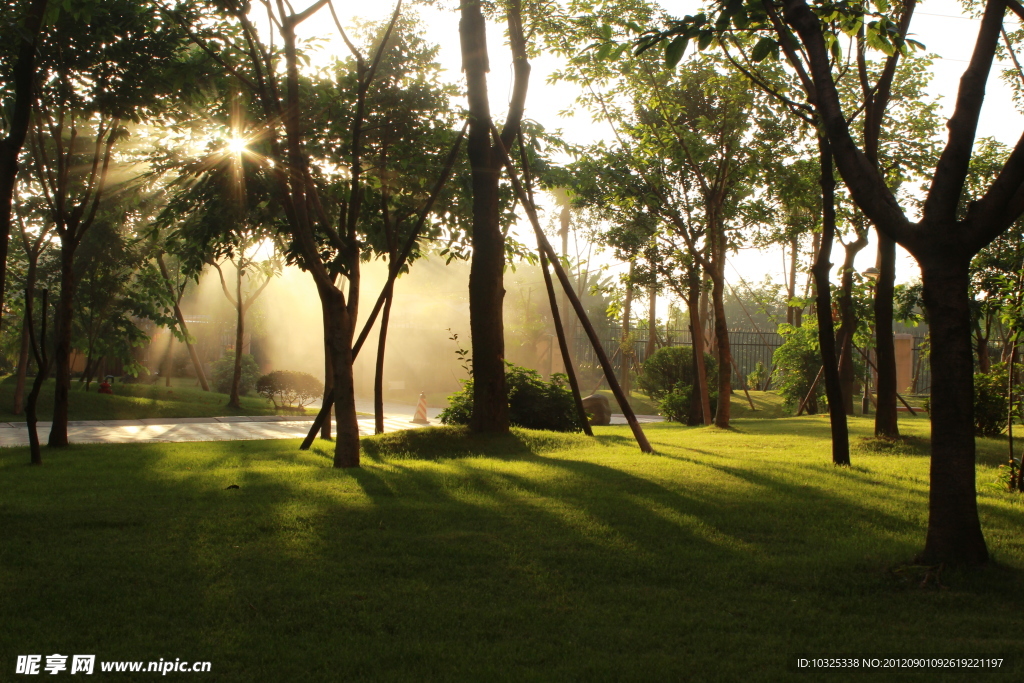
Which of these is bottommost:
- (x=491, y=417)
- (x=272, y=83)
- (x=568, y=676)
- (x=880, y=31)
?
(x=568, y=676)

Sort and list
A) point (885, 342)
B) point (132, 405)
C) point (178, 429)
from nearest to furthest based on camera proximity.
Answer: point (885, 342) → point (178, 429) → point (132, 405)

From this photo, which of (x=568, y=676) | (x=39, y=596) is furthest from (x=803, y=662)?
(x=39, y=596)

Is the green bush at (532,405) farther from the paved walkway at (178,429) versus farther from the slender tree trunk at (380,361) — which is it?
the paved walkway at (178,429)

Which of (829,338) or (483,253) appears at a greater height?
(483,253)

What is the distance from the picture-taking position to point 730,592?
4.05 m

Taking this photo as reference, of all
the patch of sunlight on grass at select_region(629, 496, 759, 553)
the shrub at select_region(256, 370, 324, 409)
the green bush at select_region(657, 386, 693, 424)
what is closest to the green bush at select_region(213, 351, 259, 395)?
the shrub at select_region(256, 370, 324, 409)

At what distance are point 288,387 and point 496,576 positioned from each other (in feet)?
64.6

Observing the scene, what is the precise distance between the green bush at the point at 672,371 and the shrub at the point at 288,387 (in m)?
9.28

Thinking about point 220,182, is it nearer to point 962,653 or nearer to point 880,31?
point 880,31

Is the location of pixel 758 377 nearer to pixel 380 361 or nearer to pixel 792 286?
pixel 792 286

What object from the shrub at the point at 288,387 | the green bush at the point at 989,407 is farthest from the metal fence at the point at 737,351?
the green bush at the point at 989,407

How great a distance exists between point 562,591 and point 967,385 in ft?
7.54

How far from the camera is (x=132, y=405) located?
755 inches

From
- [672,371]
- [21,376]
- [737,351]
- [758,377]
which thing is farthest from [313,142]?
[737,351]
